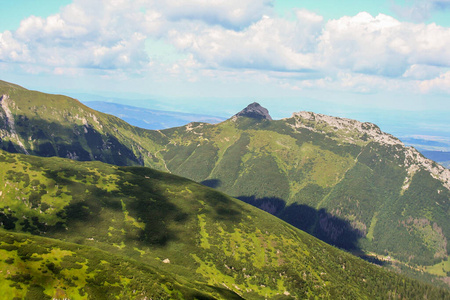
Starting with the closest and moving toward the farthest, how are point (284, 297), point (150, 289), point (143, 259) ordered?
point (150, 289) < point (143, 259) < point (284, 297)

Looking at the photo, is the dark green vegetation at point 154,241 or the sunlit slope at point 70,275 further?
the dark green vegetation at point 154,241

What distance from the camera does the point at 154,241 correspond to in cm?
14288

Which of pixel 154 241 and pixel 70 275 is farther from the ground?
pixel 70 275

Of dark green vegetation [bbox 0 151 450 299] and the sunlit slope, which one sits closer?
the sunlit slope

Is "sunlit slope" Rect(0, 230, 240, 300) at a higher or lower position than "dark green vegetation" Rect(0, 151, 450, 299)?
higher

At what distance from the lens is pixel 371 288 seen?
630 ft

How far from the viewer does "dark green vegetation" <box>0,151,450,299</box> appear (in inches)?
3115

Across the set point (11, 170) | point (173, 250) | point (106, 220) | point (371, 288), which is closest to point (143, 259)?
point (173, 250)

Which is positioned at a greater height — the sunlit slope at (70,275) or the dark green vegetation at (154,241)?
the sunlit slope at (70,275)

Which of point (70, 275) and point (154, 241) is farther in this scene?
point (154, 241)

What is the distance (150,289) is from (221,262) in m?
76.2

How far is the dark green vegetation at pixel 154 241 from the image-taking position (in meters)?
79.1

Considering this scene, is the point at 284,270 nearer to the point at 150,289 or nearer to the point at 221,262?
the point at 221,262

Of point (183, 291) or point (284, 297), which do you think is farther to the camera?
point (284, 297)
